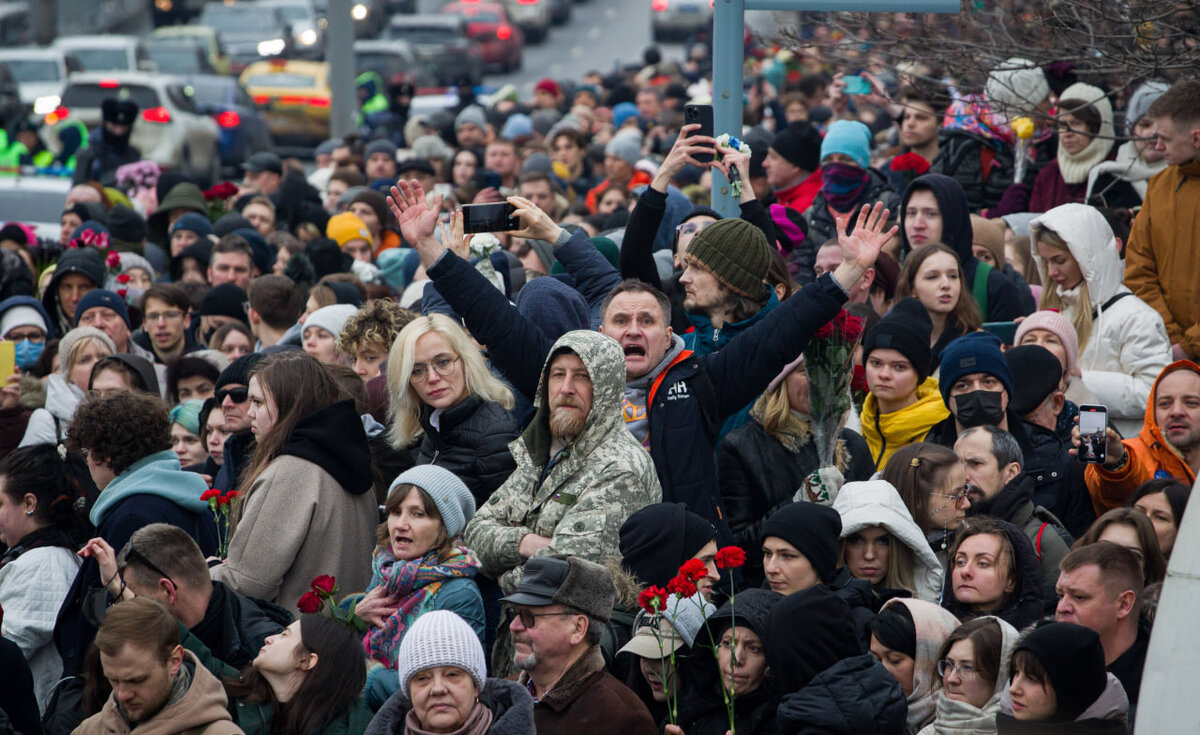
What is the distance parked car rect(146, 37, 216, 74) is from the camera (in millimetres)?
33344

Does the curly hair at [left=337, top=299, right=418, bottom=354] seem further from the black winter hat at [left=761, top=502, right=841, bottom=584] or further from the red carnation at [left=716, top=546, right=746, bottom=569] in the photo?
the red carnation at [left=716, top=546, right=746, bottom=569]

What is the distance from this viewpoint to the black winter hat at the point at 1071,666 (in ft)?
16.3

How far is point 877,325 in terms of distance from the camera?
7035 mm

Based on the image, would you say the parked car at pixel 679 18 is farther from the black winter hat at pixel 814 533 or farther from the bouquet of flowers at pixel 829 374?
the black winter hat at pixel 814 533

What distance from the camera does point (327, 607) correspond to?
595 centimetres

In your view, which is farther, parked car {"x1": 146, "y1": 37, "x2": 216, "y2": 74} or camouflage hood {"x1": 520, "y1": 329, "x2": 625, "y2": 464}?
parked car {"x1": 146, "y1": 37, "x2": 216, "y2": 74}

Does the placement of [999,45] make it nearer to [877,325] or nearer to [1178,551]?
[877,325]

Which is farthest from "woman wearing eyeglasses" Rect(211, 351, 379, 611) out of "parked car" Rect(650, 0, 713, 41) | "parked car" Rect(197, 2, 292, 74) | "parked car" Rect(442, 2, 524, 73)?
"parked car" Rect(650, 0, 713, 41)

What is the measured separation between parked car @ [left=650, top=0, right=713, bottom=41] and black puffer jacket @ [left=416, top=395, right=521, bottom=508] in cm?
3607

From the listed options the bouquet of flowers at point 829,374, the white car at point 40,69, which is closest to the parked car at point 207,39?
the white car at point 40,69

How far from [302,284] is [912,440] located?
5154mm

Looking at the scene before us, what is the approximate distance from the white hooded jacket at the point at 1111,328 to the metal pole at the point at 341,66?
52.3 feet

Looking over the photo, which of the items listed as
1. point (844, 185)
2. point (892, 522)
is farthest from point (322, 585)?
point (844, 185)

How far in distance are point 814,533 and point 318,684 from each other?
1726mm
